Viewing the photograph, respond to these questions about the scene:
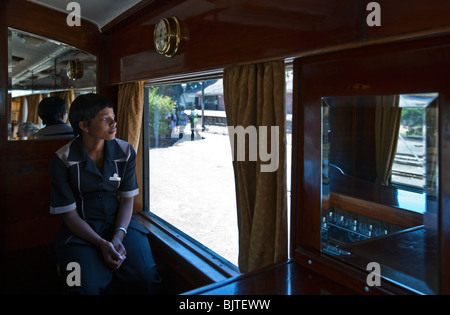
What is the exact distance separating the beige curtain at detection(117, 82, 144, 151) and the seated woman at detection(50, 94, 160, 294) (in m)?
0.80

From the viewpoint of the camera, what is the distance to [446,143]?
3.83ft

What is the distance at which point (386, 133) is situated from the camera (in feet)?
4.59

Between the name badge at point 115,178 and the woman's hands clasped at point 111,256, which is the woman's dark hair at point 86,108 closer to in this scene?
the name badge at point 115,178

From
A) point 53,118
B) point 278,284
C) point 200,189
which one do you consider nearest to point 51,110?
point 53,118

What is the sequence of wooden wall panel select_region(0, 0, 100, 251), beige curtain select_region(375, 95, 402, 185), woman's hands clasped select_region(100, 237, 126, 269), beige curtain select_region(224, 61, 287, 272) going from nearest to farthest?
beige curtain select_region(375, 95, 402, 185)
beige curtain select_region(224, 61, 287, 272)
woman's hands clasped select_region(100, 237, 126, 269)
wooden wall panel select_region(0, 0, 100, 251)

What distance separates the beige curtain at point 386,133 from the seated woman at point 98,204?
4.90 ft

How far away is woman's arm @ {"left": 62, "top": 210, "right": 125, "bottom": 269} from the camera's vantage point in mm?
2105

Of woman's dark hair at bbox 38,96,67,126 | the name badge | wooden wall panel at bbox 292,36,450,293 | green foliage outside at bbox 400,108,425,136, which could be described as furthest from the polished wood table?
woman's dark hair at bbox 38,96,67,126

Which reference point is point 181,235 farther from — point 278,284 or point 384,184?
point 384,184

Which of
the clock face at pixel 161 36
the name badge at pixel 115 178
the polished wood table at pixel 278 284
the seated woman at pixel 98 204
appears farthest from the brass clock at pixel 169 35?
the polished wood table at pixel 278 284

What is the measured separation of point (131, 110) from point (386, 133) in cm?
231

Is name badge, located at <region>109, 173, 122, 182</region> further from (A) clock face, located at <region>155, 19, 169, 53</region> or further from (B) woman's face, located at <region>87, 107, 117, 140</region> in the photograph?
(A) clock face, located at <region>155, 19, 169, 53</region>
